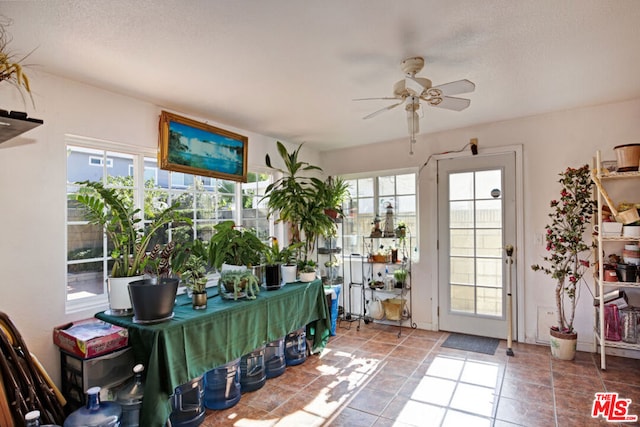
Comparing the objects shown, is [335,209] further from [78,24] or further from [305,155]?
[78,24]

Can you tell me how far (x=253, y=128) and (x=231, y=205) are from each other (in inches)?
36.5

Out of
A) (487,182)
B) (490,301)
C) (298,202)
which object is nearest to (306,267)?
(298,202)

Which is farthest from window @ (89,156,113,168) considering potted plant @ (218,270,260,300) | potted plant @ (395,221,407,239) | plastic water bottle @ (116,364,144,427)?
potted plant @ (395,221,407,239)

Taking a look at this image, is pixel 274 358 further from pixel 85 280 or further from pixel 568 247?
pixel 568 247

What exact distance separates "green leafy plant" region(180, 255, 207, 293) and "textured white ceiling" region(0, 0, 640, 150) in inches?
55.4

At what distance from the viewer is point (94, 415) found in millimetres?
1847

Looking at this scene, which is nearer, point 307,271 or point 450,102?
point 450,102

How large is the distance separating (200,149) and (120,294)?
162cm

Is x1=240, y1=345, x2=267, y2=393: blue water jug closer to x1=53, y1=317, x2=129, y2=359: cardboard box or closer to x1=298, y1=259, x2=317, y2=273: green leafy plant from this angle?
x1=298, y1=259, x2=317, y2=273: green leafy plant

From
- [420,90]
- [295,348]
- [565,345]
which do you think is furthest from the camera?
[295,348]

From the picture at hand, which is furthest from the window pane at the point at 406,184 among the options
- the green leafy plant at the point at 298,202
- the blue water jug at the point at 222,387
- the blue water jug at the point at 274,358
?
the blue water jug at the point at 222,387

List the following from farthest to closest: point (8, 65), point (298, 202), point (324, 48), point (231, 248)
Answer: point (298, 202)
point (231, 248)
point (324, 48)
point (8, 65)

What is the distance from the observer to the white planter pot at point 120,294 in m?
2.31

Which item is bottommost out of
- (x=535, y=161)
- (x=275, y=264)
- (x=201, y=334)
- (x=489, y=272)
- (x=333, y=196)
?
(x=201, y=334)
